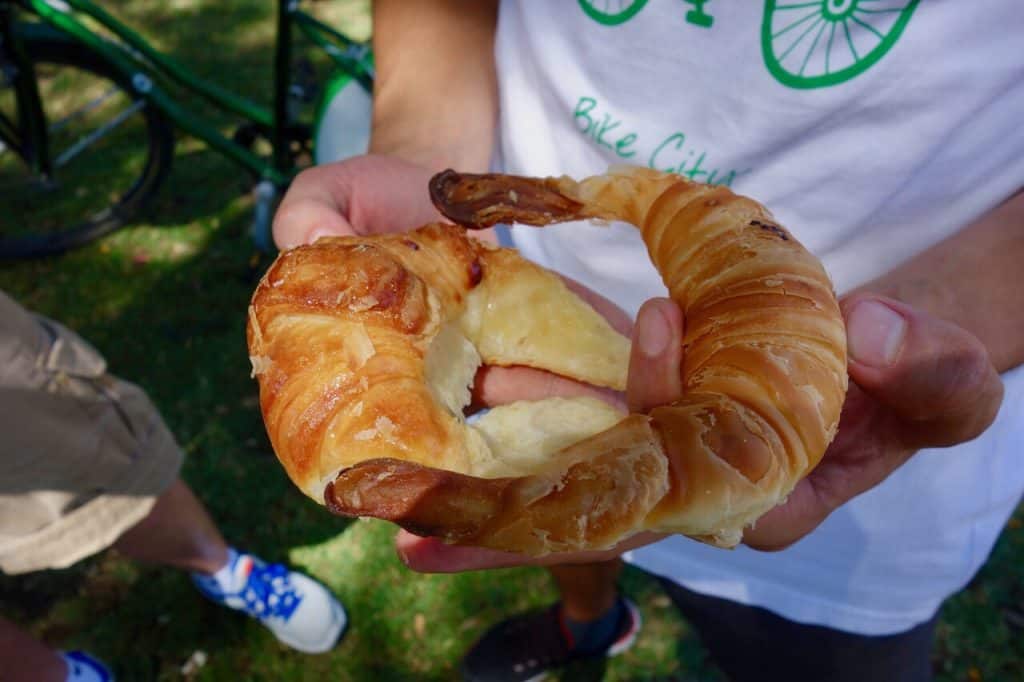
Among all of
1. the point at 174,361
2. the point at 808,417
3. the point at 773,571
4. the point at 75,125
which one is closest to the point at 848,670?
the point at 773,571

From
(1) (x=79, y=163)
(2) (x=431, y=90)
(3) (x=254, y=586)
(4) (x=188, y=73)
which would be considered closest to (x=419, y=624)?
(3) (x=254, y=586)

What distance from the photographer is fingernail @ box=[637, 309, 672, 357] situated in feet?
4.74

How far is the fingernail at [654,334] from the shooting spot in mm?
1443

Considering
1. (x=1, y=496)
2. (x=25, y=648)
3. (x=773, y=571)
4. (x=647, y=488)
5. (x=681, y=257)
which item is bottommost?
(x=25, y=648)

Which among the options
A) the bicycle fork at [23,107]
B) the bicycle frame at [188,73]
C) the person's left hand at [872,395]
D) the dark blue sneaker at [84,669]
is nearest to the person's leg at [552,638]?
the dark blue sneaker at [84,669]

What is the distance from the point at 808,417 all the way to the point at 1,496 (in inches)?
104

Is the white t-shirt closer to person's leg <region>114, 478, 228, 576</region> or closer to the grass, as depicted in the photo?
the grass

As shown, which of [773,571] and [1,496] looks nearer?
[773,571]

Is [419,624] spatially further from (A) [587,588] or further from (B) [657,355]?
(B) [657,355]

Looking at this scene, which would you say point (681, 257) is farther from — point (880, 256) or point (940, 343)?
point (880, 256)

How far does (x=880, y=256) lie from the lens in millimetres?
1963

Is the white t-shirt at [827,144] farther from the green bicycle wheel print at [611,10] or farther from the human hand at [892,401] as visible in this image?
the human hand at [892,401]

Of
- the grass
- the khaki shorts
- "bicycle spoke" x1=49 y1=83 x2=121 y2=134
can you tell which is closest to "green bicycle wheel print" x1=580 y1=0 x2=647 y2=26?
the khaki shorts

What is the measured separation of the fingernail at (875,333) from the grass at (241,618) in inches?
109
